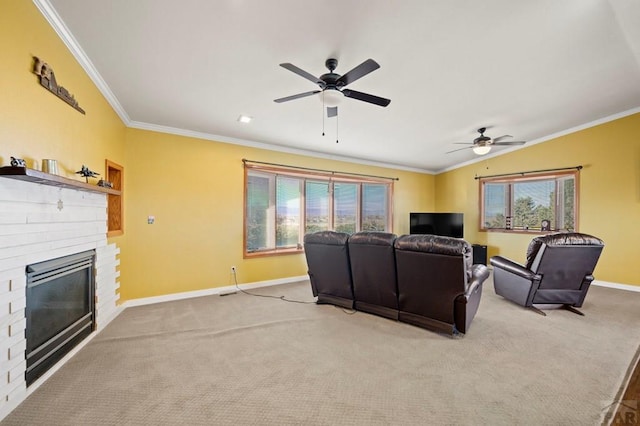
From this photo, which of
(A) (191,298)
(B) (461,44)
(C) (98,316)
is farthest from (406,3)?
(A) (191,298)

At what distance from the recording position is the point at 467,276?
2871 millimetres

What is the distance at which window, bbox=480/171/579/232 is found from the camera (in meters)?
5.47

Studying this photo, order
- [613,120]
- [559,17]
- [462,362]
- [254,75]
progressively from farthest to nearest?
1. [613,120]
2. [254,75]
3. [462,362]
4. [559,17]

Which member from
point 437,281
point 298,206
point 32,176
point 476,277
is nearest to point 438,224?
point 298,206

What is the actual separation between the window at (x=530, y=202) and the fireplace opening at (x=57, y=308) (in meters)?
7.58

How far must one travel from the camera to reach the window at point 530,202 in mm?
5469

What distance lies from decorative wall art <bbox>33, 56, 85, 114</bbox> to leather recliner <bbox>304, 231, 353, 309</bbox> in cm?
285

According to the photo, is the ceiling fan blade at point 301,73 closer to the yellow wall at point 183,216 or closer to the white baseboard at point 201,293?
the yellow wall at point 183,216

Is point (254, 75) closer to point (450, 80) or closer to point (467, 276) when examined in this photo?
point (450, 80)

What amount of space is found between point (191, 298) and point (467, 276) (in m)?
3.90

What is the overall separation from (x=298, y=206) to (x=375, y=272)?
108 inches

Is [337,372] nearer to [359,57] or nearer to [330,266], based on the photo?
[330,266]

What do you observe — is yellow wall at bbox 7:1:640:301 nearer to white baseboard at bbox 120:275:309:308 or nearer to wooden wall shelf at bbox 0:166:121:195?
white baseboard at bbox 120:275:309:308

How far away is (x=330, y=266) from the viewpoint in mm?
3705
